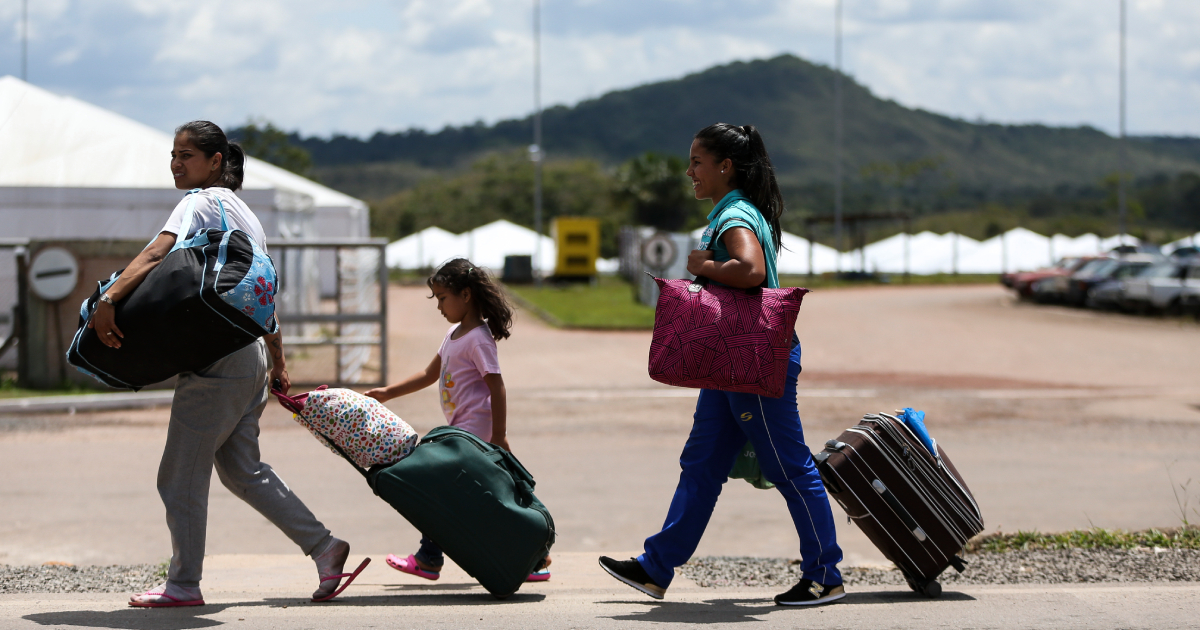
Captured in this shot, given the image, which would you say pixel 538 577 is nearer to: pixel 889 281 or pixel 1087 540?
pixel 1087 540

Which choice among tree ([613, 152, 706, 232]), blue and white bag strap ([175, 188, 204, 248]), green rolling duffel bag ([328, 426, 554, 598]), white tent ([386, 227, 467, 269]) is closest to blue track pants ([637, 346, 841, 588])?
green rolling duffel bag ([328, 426, 554, 598])

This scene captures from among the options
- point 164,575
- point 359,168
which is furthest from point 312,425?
point 359,168

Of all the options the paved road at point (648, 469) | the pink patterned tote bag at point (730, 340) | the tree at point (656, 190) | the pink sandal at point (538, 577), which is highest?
the tree at point (656, 190)

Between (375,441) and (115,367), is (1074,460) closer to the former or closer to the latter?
(375,441)

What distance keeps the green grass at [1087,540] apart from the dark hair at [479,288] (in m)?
2.69

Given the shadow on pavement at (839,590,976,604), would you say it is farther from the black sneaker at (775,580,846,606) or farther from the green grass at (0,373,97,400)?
the green grass at (0,373,97,400)

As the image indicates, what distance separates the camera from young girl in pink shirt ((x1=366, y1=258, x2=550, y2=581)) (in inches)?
180

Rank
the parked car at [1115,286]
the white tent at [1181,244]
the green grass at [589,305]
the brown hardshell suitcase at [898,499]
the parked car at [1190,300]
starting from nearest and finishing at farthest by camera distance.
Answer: the brown hardshell suitcase at [898,499]
the green grass at [589,305]
the parked car at [1190,300]
the parked car at [1115,286]
the white tent at [1181,244]

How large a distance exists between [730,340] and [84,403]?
A: 30.3 ft

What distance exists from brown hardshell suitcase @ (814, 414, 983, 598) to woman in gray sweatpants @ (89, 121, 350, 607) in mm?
2007

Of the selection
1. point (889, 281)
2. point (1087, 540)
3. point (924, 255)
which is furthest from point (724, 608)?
point (924, 255)

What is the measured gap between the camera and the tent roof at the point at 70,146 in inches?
614

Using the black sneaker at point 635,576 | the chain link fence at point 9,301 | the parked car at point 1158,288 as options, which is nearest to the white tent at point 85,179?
the chain link fence at point 9,301

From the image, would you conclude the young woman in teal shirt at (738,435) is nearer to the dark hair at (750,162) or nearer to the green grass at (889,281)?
the dark hair at (750,162)
